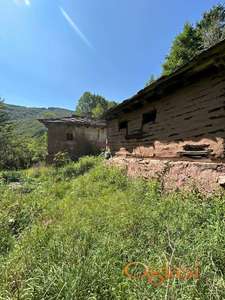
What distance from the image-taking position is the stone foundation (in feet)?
16.9

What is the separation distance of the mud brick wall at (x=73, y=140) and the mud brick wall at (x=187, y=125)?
32.1 ft

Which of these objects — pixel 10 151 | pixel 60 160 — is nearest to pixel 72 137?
pixel 60 160

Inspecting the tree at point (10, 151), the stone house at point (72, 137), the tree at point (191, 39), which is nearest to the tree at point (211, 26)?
the tree at point (191, 39)

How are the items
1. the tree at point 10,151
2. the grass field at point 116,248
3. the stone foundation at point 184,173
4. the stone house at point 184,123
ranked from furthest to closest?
the tree at point 10,151 < the stone house at point 184,123 < the stone foundation at point 184,173 < the grass field at point 116,248

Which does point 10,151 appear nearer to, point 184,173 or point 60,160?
point 60,160

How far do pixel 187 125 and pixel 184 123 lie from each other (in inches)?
5.9

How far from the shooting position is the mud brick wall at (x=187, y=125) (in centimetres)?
537

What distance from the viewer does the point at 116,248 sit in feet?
11.3

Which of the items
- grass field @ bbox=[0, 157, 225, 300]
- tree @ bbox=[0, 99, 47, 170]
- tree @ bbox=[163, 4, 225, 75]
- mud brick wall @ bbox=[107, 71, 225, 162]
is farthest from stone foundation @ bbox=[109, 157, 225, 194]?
tree @ bbox=[163, 4, 225, 75]

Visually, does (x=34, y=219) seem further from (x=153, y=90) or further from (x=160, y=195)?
(x=153, y=90)

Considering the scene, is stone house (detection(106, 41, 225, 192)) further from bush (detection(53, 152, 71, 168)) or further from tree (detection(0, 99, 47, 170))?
tree (detection(0, 99, 47, 170))

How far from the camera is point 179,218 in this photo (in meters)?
4.26

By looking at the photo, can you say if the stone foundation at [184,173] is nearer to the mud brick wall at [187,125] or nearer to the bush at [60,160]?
the mud brick wall at [187,125]

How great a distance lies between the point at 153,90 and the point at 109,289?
242 inches
